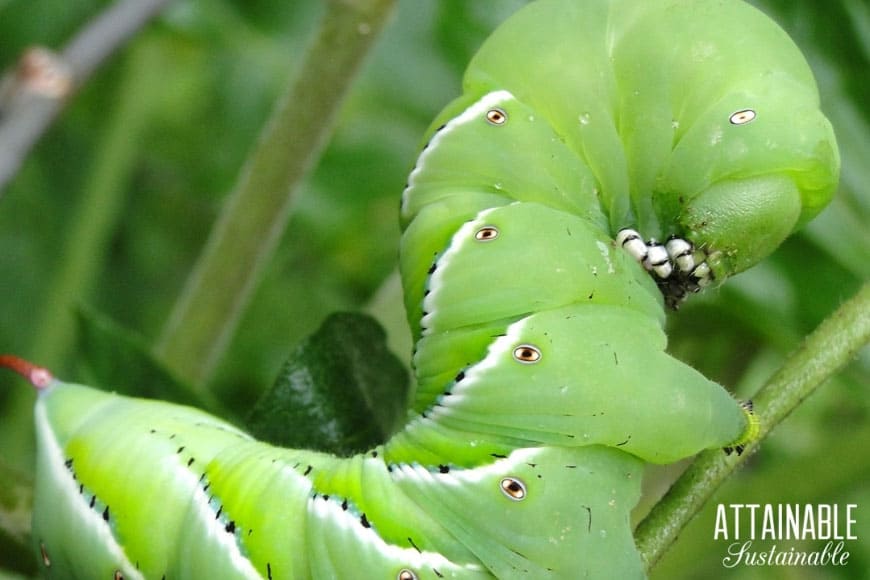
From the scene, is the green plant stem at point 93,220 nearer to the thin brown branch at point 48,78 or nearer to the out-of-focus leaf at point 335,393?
the thin brown branch at point 48,78

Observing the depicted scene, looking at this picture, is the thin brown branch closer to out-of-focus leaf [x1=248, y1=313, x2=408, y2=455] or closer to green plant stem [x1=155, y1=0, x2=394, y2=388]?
green plant stem [x1=155, y1=0, x2=394, y2=388]

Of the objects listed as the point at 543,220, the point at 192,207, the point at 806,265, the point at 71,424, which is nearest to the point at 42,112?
the point at 71,424

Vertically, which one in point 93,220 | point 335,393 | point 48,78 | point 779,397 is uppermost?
point 48,78

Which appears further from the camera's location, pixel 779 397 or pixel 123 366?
pixel 123 366

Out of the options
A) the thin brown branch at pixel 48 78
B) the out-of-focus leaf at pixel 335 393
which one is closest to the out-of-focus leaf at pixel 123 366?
the out-of-focus leaf at pixel 335 393

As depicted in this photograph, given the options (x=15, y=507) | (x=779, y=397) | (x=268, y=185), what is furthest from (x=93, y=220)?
(x=779, y=397)

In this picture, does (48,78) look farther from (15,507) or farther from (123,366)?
(15,507)

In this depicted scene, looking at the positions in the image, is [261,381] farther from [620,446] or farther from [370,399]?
[620,446]
